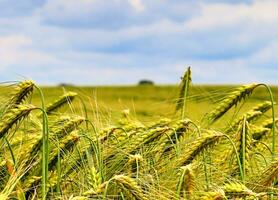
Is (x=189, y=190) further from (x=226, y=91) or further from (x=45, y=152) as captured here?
(x=226, y=91)

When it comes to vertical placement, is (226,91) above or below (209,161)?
above

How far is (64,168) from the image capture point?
336 cm

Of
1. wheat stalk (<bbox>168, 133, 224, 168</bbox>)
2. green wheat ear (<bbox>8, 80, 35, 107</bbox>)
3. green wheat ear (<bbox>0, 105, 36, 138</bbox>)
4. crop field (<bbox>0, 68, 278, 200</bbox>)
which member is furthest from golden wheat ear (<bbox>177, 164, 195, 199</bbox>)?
green wheat ear (<bbox>8, 80, 35, 107</bbox>)

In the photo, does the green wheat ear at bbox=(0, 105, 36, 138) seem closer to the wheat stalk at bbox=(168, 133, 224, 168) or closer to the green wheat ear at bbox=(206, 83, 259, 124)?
the wheat stalk at bbox=(168, 133, 224, 168)

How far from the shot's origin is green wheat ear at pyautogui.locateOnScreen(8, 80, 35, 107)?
311 cm

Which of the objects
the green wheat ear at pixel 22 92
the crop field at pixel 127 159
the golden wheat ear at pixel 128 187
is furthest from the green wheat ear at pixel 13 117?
the golden wheat ear at pixel 128 187

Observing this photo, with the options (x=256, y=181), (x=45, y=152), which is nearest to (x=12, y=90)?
(x=45, y=152)

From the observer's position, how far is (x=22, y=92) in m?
3.12

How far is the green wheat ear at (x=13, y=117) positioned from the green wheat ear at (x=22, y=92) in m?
0.16

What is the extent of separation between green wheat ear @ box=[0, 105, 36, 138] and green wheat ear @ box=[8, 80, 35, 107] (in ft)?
0.52

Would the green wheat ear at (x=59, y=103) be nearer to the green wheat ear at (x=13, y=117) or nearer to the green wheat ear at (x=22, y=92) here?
the green wheat ear at (x=22, y=92)

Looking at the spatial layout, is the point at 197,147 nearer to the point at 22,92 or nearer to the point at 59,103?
the point at 22,92

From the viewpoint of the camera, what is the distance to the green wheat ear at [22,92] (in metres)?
3.11

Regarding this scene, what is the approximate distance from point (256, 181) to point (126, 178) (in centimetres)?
73
